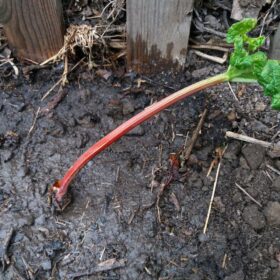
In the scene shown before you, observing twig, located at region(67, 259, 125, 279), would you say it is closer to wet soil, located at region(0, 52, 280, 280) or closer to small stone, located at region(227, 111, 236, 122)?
wet soil, located at region(0, 52, 280, 280)

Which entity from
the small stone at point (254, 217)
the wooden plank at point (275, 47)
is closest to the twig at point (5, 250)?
the small stone at point (254, 217)

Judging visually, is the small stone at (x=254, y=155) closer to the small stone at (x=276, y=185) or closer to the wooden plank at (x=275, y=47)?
the small stone at (x=276, y=185)

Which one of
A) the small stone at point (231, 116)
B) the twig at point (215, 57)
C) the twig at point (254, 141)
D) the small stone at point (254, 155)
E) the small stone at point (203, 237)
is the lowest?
the small stone at point (203, 237)

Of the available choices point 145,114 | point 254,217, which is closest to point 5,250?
point 145,114

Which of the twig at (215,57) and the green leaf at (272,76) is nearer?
the green leaf at (272,76)

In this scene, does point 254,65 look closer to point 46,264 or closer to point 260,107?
point 260,107

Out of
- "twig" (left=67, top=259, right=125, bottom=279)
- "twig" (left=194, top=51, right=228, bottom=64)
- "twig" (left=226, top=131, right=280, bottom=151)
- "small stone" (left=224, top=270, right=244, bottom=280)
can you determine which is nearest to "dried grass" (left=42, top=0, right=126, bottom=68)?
"twig" (left=194, top=51, right=228, bottom=64)
